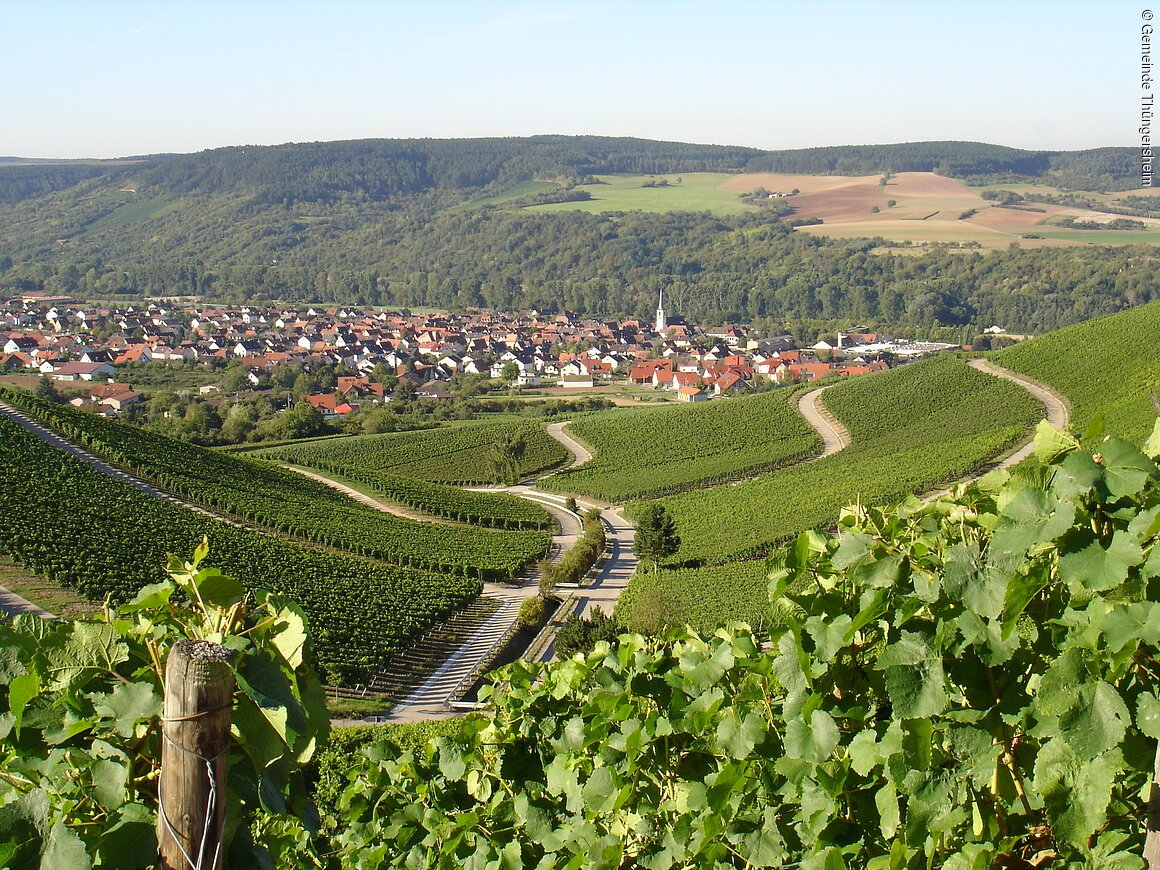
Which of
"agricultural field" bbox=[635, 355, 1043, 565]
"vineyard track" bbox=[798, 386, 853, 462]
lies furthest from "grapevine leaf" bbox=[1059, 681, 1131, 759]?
"vineyard track" bbox=[798, 386, 853, 462]

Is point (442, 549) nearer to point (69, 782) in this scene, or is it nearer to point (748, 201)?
point (69, 782)

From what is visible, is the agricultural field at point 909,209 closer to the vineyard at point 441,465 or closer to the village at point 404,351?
the village at point 404,351

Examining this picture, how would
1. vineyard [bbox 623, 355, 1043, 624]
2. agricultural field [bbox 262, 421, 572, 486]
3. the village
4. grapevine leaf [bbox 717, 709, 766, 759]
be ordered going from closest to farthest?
1. grapevine leaf [bbox 717, 709, 766, 759]
2. vineyard [bbox 623, 355, 1043, 624]
3. agricultural field [bbox 262, 421, 572, 486]
4. the village

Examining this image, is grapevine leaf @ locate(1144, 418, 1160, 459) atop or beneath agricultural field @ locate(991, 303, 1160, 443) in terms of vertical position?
atop

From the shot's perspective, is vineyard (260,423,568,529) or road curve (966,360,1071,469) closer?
vineyard (260,423,568,529)

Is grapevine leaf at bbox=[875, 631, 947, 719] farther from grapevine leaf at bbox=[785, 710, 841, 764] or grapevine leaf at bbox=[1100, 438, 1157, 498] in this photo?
grapevine leaf at bbox=[1100, 438, 1157, 498]

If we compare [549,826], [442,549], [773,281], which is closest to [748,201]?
[773,281]

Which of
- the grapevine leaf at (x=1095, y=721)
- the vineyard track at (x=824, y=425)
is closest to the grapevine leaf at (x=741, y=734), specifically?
the grapevine leaf at (x=1095, y=721)
